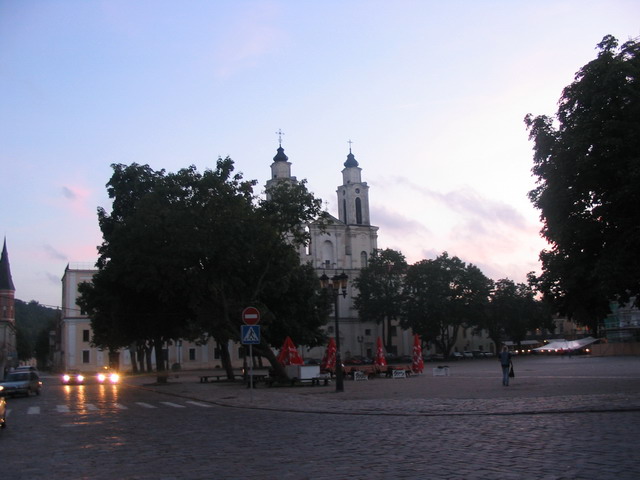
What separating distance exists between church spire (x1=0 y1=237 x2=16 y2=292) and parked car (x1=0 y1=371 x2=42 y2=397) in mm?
108069

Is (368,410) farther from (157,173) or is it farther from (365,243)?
(365,243)

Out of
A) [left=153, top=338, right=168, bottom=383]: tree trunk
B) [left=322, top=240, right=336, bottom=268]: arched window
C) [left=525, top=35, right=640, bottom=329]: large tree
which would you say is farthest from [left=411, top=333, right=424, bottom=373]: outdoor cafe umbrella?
[left=322, top=240, right=336, bottom=268]: arched window

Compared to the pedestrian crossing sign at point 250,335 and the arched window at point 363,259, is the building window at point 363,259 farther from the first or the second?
the pedestrian crossing sign at point 250,335

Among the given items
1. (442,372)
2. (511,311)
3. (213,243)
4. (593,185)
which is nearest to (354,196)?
(511,311)

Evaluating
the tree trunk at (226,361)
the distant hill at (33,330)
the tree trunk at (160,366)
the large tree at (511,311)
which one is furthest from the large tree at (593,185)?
the distant hill at (33,330)

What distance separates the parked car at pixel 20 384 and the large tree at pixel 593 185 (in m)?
24.3

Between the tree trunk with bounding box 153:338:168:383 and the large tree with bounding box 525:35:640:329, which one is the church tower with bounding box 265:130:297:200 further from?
the large tree with bounding box 525:35:640:329

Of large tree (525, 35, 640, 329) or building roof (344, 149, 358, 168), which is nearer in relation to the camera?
large tree (525, 35, 640, 329)

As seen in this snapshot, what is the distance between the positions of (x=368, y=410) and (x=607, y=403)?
20.6 feet

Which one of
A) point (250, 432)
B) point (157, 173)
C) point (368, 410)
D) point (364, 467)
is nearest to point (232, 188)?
point (157, 173)

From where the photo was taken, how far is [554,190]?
24844 millimetres

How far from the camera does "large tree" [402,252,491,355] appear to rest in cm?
8350

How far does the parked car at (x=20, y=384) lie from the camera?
1210 inches

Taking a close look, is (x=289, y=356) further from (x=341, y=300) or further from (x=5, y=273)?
(x=5, y=273)
